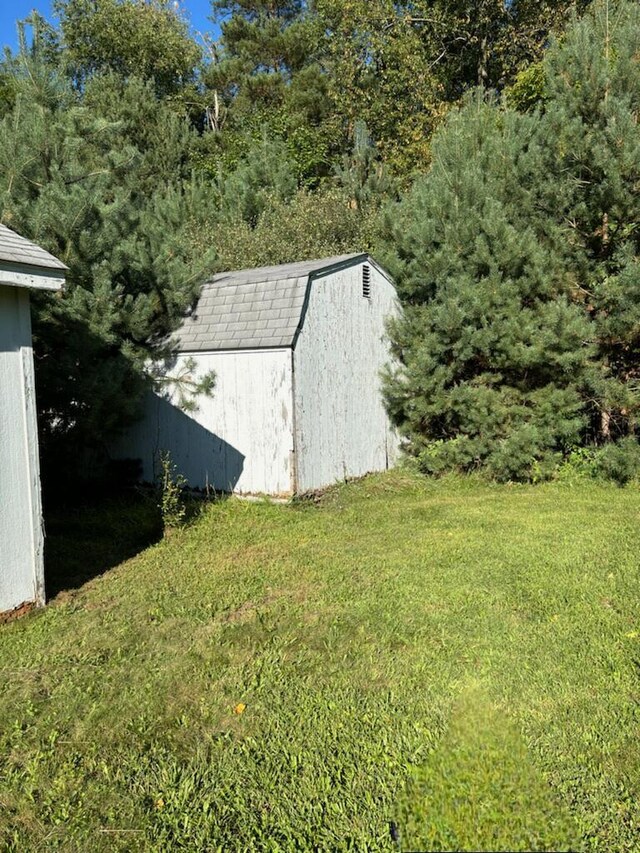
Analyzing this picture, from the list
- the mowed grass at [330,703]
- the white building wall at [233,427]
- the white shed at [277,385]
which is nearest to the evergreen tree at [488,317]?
the white shed at [277,385]

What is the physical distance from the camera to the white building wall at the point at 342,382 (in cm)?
760

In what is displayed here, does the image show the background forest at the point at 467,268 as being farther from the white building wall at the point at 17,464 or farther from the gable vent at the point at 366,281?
the white building wall at the point at 17,464

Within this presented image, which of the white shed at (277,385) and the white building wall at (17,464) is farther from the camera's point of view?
the white shed at (277,385)

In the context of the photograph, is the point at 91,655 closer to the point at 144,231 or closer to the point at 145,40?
the point at 144,231

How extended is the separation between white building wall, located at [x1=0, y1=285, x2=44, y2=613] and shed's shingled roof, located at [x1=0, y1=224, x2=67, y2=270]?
25 centimetres

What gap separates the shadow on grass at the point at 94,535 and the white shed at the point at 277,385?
3.51 feet

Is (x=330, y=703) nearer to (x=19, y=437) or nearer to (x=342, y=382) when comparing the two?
(x=19, y=437)

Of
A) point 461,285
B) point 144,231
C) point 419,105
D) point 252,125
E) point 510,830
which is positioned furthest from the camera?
point 252,125

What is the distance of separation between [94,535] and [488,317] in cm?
588

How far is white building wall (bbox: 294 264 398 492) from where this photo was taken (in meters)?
7.60

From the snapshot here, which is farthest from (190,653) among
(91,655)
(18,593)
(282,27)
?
(282,27)

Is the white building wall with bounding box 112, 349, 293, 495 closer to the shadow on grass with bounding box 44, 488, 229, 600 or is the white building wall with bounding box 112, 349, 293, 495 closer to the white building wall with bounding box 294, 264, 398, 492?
the white building wall with bounding box 294, 264, 398, 492

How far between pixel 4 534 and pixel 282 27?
26327 mm

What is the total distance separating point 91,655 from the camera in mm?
3646
